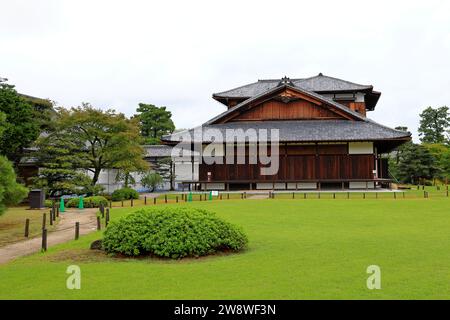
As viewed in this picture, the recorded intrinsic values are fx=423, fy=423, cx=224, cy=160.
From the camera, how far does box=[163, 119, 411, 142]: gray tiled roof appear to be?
35812 mm

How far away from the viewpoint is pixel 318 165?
123 ft

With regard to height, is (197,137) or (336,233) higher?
(197,137)

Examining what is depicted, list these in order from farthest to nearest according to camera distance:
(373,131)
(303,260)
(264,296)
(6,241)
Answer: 1. (373,131)
2. (6,241)
3. (303,260)
4. (264,296)

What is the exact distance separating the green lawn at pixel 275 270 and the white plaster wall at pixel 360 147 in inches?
903

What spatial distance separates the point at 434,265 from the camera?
29.1 feet

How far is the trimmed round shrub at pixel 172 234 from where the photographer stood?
34.0 feet

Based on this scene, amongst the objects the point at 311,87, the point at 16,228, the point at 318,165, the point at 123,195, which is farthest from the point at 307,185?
the point at 16,228

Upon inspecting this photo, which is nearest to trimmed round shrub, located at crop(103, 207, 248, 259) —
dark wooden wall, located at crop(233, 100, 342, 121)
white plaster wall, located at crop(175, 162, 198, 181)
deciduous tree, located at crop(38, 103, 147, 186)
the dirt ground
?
the dirt ground

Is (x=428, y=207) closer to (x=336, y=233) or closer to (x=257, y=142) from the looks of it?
(x=336, y=233)

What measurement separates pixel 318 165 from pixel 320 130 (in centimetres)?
314

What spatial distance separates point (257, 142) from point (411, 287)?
3066 centimetres

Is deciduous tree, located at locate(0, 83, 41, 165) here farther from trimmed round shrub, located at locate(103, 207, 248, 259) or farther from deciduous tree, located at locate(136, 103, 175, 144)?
deciduous tree, located at locate(136, 103, 175, 144)

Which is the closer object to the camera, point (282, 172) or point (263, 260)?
point (263, 260)

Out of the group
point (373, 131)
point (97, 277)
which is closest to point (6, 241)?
point (97, 277)
